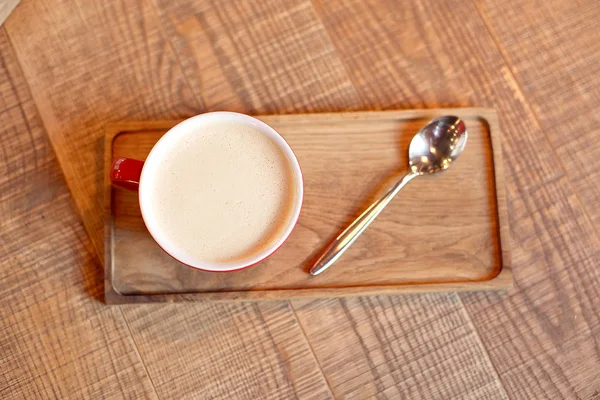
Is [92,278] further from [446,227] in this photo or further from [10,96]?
[446,227]

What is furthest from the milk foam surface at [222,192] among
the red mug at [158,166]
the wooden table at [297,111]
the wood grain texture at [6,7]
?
the wood grain texture at [6,7]

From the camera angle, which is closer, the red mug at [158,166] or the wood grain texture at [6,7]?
the red mug at [158,166]

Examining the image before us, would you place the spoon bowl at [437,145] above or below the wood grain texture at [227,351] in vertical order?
above

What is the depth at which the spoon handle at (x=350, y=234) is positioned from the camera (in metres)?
0.61

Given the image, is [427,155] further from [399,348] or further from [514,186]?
[399,348]

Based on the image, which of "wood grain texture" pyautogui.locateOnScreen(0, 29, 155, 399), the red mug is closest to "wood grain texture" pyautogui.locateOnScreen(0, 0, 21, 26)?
"wood grain texture" pyautogui.locateOnScreen(0, 29, 155, 399)

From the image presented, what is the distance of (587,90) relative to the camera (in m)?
0.70

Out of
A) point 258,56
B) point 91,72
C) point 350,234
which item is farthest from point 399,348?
point 91,72

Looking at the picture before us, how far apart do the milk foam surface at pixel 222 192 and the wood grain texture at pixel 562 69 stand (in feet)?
1.14

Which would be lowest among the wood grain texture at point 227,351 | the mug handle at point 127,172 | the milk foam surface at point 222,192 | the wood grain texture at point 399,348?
the wood grain texture at point 399,348

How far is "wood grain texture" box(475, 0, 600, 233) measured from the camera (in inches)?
26.9

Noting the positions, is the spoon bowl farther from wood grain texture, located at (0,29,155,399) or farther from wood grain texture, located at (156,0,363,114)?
wood grain texture, located at (0,29,155,399)

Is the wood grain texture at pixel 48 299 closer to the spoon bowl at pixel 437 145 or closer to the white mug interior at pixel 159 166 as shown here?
the white mug interior at pixel 159 166

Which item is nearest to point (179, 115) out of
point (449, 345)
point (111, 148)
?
point (111, 148)
